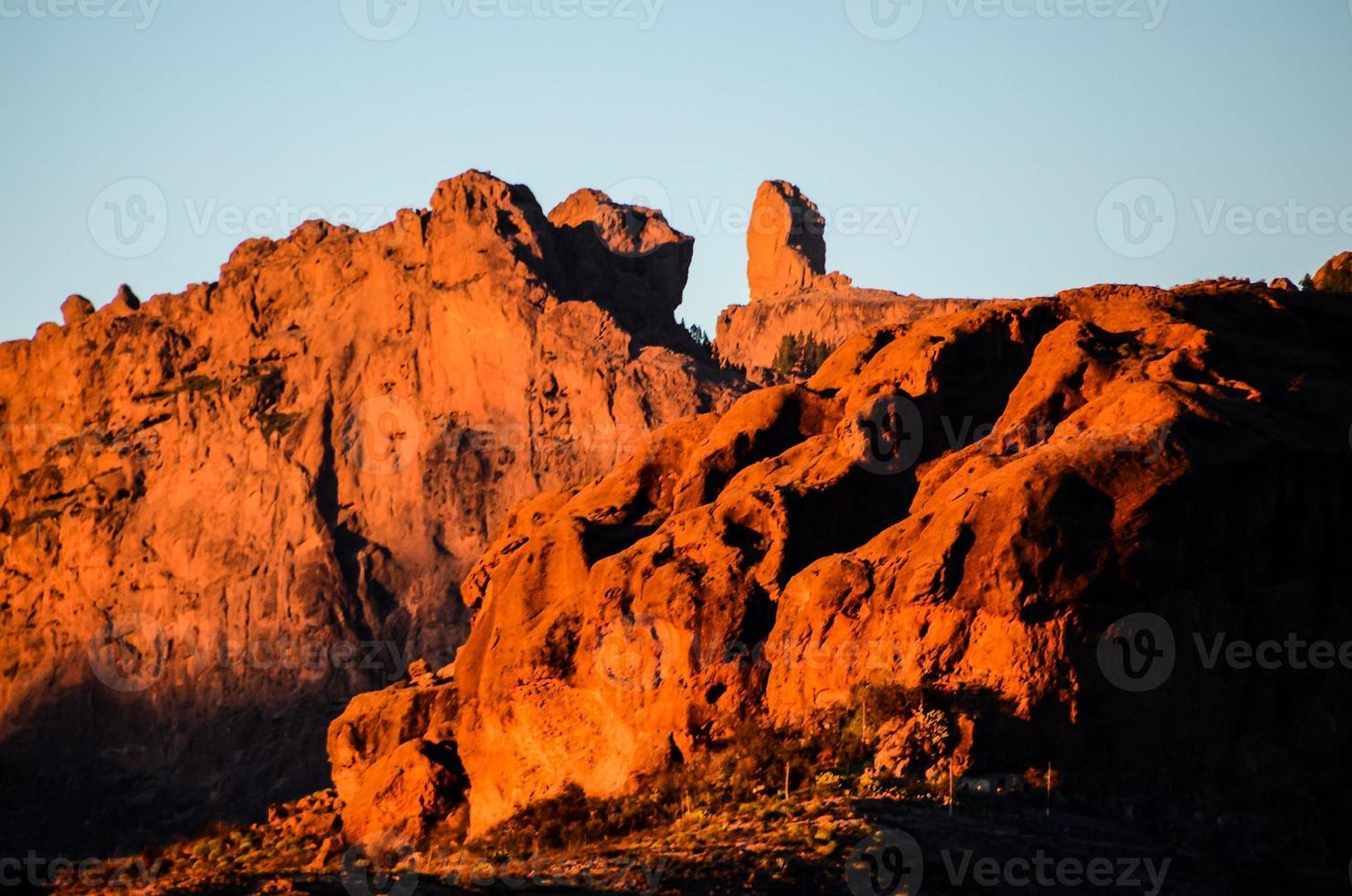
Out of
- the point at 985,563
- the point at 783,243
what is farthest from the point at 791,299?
the point at 985,563

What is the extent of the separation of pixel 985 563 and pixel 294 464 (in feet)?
151

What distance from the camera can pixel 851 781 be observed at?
3653 centimetres

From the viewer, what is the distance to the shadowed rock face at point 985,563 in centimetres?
3731

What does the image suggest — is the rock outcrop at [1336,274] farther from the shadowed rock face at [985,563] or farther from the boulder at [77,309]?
the boulder at [77,309]

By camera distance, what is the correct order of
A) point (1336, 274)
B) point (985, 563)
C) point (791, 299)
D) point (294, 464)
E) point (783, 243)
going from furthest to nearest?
point (783, 243)
point (791, 299)
point (294, 464)
point (1336, 274)
point (985, 563)

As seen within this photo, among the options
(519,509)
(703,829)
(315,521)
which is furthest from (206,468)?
(703,829)

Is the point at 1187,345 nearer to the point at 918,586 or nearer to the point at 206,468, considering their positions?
the point at 918,586

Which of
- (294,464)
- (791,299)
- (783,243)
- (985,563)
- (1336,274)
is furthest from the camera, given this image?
(783,243)

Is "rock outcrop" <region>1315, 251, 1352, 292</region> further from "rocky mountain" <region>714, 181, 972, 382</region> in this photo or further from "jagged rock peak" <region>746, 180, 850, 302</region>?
"jagged rock peak" <region>746, 180, 850, 302</region>

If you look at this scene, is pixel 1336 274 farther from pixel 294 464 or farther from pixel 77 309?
pixel 77 309

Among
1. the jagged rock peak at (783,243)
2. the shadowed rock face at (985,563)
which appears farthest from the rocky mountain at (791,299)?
the shadowed rock face at (985,563)

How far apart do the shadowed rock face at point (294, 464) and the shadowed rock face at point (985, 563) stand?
2579 cm

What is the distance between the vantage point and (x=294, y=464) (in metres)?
79.8

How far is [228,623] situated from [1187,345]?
4218 cm
